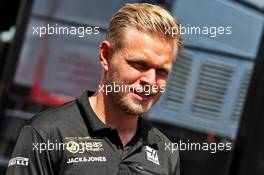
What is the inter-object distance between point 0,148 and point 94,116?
2.27 m

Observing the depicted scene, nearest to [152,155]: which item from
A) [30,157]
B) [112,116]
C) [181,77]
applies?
[112,116]

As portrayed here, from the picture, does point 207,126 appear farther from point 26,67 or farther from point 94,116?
point 94,116

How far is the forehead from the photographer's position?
2115 mm

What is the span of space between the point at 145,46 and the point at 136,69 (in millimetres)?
82

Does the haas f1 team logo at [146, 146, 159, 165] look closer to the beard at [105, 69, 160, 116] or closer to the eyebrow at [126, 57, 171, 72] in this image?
the beard at [105, 69, 160, 116]

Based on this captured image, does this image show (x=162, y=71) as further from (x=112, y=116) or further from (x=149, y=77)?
(x=112, y=116)

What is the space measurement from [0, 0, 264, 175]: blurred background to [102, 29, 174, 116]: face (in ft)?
5.74

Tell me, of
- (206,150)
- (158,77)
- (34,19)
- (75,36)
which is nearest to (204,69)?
(206,150)

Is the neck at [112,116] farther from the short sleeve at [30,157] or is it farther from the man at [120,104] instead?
the short sleeve at [30,157]

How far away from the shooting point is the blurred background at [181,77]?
156 inches

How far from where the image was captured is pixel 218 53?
154 inches

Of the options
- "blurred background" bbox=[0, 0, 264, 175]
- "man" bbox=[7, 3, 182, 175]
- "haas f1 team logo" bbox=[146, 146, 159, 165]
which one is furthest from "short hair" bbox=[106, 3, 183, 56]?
"blurred background" bbox=[0, 0, 264, 175]

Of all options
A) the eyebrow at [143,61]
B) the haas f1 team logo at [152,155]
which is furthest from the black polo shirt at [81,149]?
the eyebrow at [143,61]

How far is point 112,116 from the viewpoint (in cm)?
218
